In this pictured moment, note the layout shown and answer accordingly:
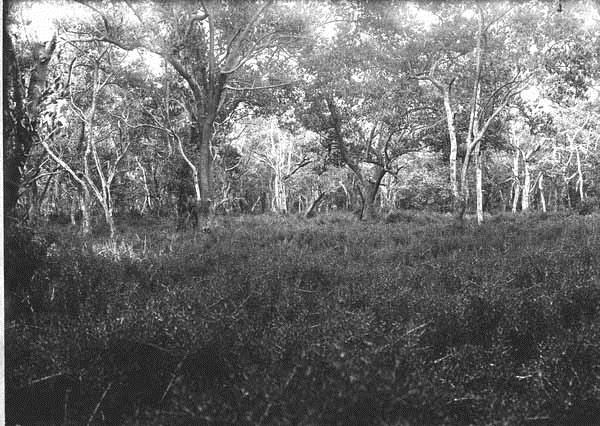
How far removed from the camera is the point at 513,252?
4535mm

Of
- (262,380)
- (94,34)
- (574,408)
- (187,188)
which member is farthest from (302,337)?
(187,188)

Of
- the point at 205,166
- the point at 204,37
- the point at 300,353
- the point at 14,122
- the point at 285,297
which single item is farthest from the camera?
the point at 204,37

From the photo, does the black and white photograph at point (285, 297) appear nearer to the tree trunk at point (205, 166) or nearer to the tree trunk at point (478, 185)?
the tree trunk at point (205, 166)

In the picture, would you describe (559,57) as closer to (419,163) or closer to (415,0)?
(415,0)

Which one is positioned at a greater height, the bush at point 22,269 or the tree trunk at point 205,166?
the tree trunk at point 205,166

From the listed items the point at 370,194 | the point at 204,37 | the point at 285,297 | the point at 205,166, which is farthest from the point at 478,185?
the point at 285,297

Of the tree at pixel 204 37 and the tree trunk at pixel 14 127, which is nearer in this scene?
the tree trunk at pixel 14 127

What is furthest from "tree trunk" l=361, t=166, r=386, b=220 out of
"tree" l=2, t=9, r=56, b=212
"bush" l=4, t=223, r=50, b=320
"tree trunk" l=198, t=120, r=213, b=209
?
"tree" l=2, t=9, r=56, b=212

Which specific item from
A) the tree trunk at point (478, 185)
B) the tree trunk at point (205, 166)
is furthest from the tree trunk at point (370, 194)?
the tree trunk at point (205, 166)

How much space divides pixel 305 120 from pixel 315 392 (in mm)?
14029

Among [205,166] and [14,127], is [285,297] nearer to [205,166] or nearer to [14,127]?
[14,127]

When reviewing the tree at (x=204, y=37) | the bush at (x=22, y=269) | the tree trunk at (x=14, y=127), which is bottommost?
the bush at (x=22, y=269)

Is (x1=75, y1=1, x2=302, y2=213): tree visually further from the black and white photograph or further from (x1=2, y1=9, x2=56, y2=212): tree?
(x1=2, y1=9, x2=56, y2=212): tree

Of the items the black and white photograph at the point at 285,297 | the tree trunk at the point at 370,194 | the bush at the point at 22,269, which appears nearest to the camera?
the black and white photograph at the point at 285,297
